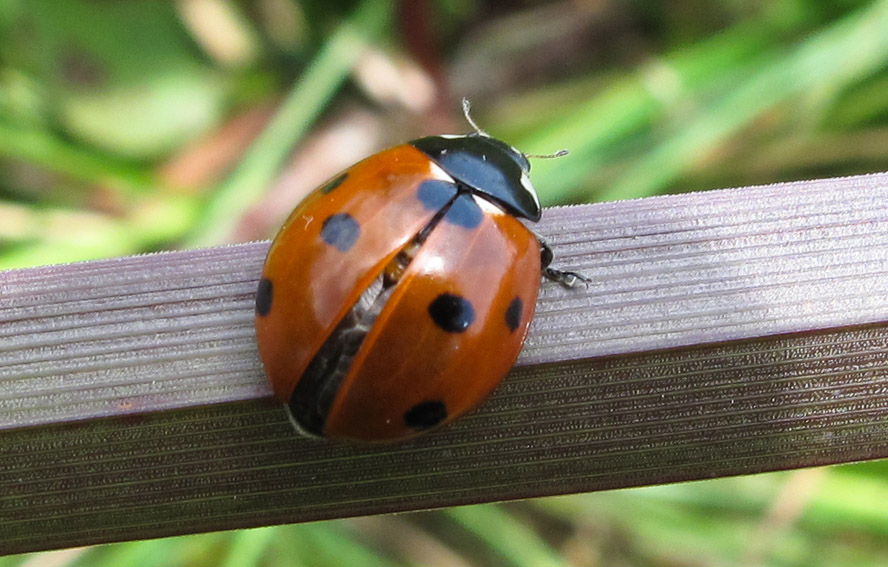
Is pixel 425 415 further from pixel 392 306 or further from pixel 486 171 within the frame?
pixel 486 171

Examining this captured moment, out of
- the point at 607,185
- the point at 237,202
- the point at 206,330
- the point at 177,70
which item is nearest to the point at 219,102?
the point at 177,70

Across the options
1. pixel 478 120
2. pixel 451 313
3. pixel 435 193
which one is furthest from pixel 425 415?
pixel 478 120

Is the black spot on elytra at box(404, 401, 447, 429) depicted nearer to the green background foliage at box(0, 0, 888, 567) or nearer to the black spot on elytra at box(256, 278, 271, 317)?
the black spot on elytra at box(256, 278, 271, 317)

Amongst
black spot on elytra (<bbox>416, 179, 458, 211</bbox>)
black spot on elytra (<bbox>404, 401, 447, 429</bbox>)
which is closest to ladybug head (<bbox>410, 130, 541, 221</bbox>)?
black spot on elytra (<bbox>416, 179, 458, 211</bbox>)

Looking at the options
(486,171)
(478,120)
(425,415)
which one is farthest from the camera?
(478,120)

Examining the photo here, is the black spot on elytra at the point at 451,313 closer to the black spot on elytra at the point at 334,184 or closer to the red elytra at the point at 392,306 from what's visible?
the red elytra at the point at 392,306

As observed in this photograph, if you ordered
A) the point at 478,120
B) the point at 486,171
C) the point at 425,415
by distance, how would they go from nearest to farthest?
the point at 425,415 → the point at 486,171 → the point at 478,120

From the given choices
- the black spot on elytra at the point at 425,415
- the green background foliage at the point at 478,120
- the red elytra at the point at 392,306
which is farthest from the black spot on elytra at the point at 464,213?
the green background foliage at the point at 478,120
